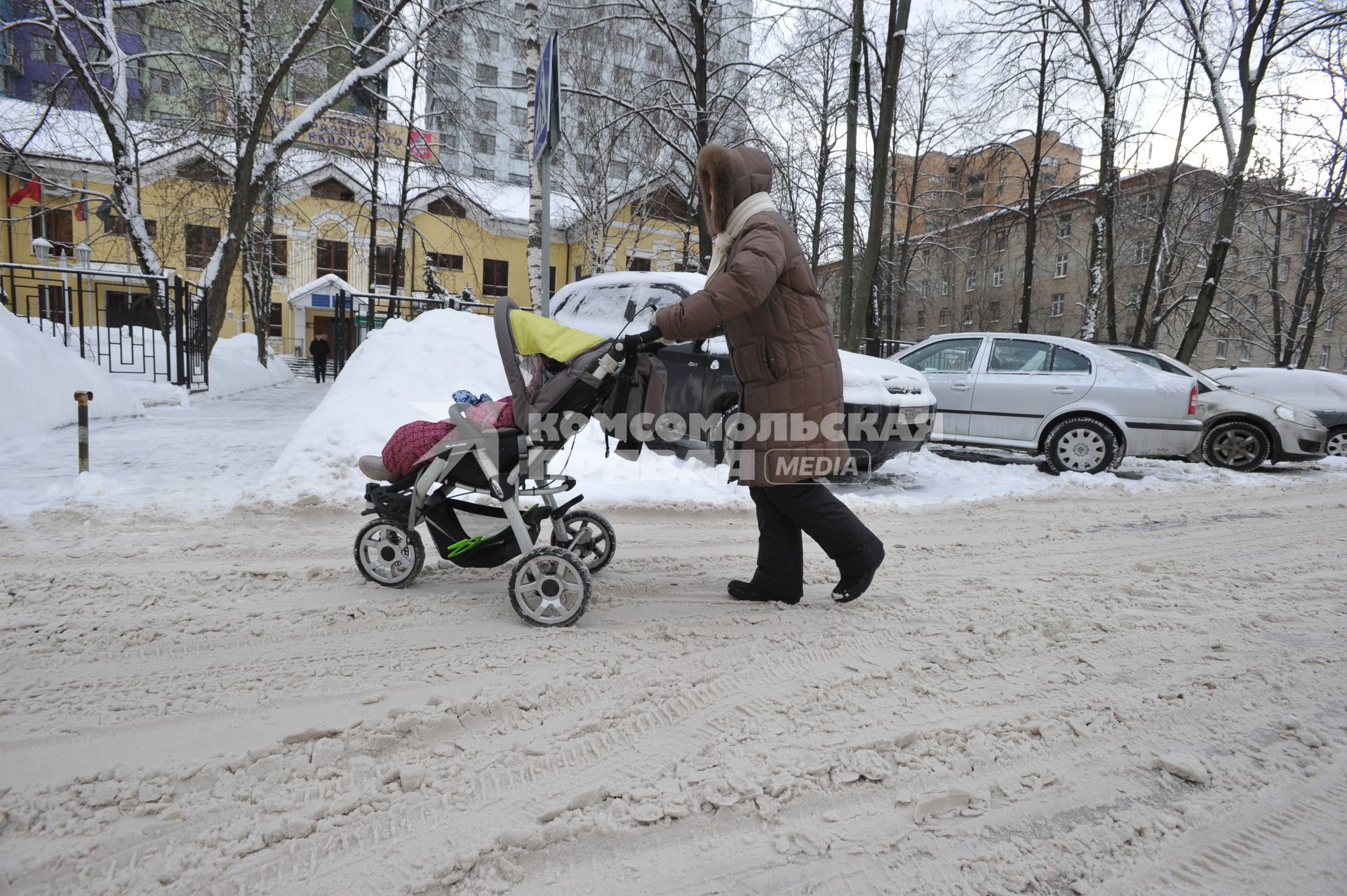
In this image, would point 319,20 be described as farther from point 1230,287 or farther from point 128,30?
point 1230,287

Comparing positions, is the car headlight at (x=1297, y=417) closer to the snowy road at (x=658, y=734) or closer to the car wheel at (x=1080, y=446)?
the car wheel at (x=1080, y=446)

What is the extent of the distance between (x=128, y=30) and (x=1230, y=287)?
116 ft

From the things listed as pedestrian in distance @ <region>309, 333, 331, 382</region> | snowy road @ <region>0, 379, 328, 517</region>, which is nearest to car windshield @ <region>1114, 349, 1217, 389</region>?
snowy road @ <region>0, 379, 328, 517</region>

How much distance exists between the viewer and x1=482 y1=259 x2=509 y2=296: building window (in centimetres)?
3924

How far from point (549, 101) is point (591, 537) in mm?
4148

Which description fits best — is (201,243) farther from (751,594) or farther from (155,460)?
(751,594)

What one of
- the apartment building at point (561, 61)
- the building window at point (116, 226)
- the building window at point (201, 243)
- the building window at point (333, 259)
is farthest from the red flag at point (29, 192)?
the building window at point (333, 259)

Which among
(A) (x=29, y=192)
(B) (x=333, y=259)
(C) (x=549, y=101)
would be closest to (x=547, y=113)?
(C) (x=549, y=101)

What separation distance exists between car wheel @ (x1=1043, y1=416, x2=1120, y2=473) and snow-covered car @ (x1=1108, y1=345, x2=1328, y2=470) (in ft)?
4.05

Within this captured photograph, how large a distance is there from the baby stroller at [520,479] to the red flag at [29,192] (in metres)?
16.7

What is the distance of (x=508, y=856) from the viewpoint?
5.73 ft

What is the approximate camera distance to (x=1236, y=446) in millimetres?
9414

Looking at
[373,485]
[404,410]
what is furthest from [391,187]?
[373,485]

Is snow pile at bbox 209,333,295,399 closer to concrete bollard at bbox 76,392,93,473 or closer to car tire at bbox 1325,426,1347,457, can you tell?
concrete bollard at bbox 76,392,93,473
